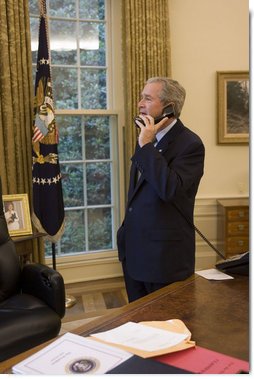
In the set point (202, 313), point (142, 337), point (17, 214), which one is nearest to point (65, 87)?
point (17, 214)

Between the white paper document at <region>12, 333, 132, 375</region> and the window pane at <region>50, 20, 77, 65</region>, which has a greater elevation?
the window pane at <region>50, 20, 77, 65</region>

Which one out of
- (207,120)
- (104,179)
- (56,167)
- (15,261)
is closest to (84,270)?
(104,179)

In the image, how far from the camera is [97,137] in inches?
152

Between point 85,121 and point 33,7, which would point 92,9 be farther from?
point 85,121

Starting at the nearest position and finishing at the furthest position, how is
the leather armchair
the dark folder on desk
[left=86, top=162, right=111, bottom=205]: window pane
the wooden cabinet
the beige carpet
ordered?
1. the dark folder on desk
2. the leather armchair
3. the beige carpet
4. the wooden cabinet
5. [left=86, top=162, right=111, bottom=205]: window pane

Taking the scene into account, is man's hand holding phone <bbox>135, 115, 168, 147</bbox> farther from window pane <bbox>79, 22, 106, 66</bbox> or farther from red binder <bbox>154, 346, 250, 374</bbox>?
window pane <bbox>79, 22, 106, 66</bbox>

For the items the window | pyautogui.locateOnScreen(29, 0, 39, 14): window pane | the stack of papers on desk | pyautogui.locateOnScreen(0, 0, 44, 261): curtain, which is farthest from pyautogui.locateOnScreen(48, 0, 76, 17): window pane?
the stack of papers on desk

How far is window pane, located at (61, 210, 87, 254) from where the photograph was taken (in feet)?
12.6

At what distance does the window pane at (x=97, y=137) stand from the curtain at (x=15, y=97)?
2.26ft

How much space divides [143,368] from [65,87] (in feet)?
10.6

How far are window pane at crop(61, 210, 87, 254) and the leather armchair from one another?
1.47 m

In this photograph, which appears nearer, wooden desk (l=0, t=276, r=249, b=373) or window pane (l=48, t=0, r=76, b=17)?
wooden desk (l=0, t=276, r=249, b=373)

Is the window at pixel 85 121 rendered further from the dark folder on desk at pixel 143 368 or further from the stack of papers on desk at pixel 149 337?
the dark folder on desk at pixel 143 368

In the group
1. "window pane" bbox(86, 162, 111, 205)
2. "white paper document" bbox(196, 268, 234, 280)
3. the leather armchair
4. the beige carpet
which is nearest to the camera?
"white paper document" bbox(196, 268, 234, 280)
